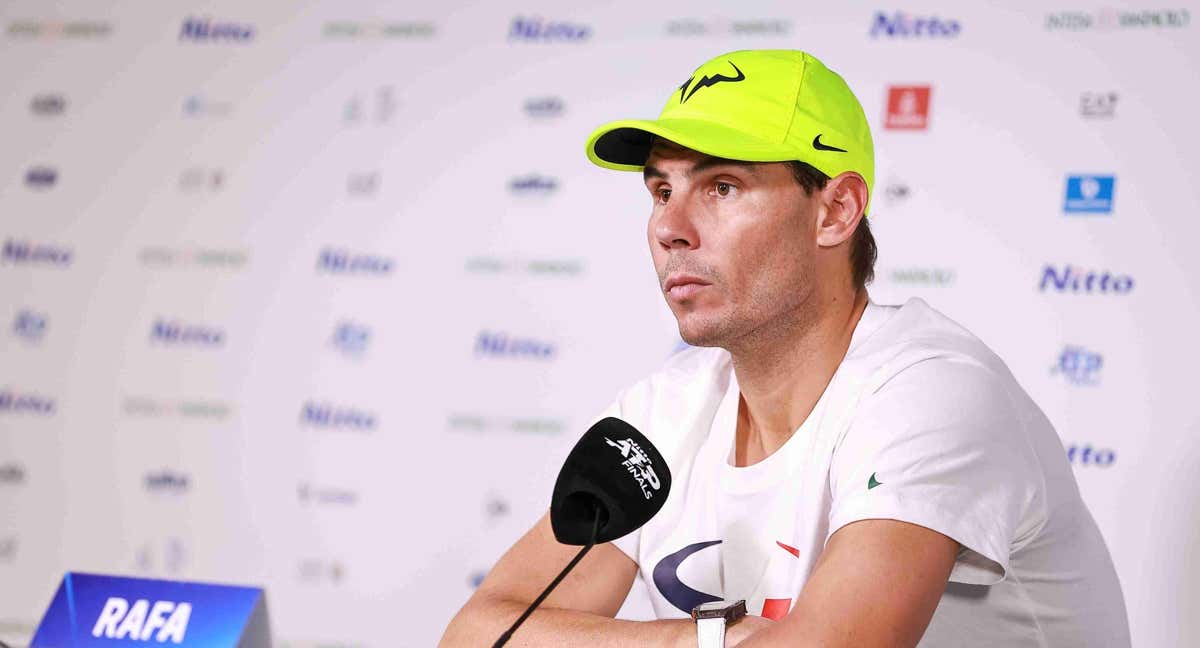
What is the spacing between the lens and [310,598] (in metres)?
4.14

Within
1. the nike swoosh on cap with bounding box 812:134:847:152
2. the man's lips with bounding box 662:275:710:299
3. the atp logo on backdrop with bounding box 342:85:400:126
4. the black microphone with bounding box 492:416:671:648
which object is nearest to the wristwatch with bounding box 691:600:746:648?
the black microphone with bounding box 492:416:671:648

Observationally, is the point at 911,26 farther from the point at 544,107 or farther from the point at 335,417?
the point at 335,417

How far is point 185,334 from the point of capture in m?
4.34

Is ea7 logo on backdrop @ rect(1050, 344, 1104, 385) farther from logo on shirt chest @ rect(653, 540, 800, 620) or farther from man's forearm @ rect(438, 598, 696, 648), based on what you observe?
man's forearm @ rect(438, 598, 696, 648)

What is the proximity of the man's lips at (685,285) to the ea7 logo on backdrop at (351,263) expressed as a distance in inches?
95.1

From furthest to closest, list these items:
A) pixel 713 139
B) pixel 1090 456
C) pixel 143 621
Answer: pixel 1090 456 → pixel 713 139 → pixel 143 621

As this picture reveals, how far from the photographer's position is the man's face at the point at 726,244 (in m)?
1.84

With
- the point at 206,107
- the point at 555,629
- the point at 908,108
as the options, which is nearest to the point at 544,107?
the point at 908,108

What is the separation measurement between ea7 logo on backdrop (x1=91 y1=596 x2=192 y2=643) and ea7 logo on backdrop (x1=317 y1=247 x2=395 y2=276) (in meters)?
2.50

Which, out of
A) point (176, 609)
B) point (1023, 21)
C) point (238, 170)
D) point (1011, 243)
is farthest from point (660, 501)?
point (238, 170)

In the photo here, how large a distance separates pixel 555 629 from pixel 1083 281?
224 cm

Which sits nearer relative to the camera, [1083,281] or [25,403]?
[1083,281]

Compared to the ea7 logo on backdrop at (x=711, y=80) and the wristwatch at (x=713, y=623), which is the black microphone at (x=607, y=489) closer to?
the wristwatch at (x=713, y=623)

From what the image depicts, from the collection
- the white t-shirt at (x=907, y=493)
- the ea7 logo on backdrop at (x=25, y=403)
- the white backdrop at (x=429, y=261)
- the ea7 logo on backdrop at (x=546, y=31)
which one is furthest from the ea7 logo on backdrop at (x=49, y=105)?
the white t-shirt at (x=907, y=493)
